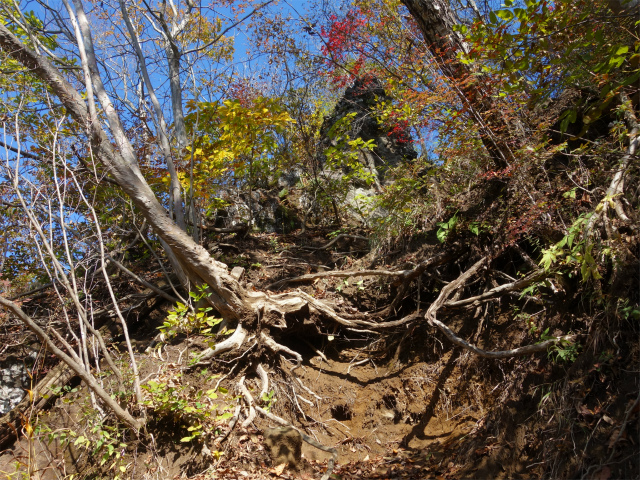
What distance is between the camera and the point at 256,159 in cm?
877

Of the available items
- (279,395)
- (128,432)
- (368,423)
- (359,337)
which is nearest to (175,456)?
(128,432)

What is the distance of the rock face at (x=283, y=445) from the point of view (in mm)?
3896

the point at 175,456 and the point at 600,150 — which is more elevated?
the point at 600,150

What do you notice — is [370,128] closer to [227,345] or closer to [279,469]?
[227,345]

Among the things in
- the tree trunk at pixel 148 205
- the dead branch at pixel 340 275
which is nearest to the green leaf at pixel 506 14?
the dead branch at pixel 340 275

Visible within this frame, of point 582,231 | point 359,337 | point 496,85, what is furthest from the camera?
point 359,337

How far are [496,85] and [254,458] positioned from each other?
448cm

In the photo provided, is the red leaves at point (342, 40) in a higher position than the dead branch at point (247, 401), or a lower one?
higher

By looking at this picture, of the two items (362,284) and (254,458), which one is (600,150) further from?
(254,458)

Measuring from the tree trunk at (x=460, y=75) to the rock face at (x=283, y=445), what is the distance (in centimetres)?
370

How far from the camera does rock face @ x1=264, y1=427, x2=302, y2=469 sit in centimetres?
390

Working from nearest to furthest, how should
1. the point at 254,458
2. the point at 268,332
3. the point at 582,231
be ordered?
the point at 582,231 → the point at 254,458 → the point at 268,332

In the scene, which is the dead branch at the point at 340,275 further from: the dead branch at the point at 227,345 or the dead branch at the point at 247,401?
the dead branch at the point at 247,401

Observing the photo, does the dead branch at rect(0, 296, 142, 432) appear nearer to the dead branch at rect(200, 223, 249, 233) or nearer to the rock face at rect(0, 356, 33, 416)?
the rock face at rect(0, 356, 33, 416)
